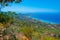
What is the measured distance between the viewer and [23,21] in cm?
457

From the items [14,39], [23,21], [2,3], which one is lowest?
[14,39]

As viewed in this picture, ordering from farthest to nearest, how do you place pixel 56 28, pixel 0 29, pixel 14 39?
pixel 56 28 → pixel 0 29 → pixel 14 39

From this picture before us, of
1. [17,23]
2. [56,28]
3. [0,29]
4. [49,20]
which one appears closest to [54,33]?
[56,28]

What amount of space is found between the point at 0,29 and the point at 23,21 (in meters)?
0.60

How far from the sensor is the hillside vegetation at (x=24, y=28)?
4.20 meters

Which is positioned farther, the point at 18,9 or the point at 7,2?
the point at 18,9

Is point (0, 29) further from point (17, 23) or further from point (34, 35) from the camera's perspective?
point (34, 35)

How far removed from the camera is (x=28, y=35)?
14.1ft

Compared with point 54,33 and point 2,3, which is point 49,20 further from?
point 2,3

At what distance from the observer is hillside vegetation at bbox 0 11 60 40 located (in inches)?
166

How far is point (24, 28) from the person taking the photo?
4336 millimetres

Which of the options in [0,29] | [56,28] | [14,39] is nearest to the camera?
[14,39]

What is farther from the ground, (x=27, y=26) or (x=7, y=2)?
(x=7, y=2)

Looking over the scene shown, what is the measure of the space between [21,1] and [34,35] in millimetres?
930
